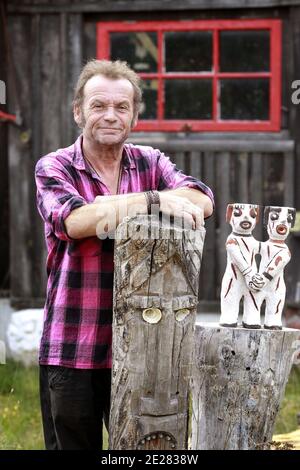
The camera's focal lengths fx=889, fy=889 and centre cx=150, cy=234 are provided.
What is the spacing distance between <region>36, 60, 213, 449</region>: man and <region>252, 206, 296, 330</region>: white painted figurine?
37 centimetres

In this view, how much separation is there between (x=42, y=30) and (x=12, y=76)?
422 millimetres

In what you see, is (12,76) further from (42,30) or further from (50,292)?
(50,292)

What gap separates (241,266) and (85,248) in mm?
743

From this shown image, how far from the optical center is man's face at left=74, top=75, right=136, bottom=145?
356 cm

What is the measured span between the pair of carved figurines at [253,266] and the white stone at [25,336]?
10.4 feet

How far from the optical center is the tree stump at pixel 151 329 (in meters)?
3.31

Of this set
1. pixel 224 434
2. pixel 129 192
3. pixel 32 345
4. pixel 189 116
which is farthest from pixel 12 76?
pixel 224 434

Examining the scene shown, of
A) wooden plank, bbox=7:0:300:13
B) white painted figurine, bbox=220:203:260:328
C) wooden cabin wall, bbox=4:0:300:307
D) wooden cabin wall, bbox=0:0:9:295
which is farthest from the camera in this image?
wooden cabin wall, bbox=0:0:9:295

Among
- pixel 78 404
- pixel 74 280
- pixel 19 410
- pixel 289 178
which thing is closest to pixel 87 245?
pixel 74 280


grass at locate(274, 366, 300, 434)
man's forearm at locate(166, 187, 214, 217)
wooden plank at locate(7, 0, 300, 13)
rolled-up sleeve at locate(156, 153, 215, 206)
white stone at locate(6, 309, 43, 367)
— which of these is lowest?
grass at locate(274, 366, 300, 434)

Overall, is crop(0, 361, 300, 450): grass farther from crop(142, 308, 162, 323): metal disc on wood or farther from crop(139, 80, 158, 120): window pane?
crop(139, 80, 158, 120): window pane

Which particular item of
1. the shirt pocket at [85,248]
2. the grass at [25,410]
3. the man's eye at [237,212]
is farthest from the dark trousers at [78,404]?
the grass at [25,410]

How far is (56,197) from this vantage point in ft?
11.3

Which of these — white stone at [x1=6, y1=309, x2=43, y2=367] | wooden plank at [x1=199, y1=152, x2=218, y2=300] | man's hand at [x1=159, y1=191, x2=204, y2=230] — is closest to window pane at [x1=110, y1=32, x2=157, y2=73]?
wooden plank at [x1=199, y1=152, x2=218, y2=300]
